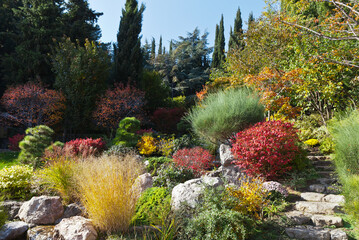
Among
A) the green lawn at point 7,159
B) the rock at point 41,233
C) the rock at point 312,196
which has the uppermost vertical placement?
the rock at point 312,196

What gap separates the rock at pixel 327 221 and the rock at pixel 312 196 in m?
0.64

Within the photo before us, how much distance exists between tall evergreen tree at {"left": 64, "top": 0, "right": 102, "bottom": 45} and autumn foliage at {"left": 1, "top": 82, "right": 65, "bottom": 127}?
16.0 feet

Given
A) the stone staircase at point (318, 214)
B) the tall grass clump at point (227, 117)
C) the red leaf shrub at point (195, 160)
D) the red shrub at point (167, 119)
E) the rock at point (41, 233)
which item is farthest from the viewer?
the red shrub at point (167, 119)

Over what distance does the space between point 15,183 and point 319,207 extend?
541 cm

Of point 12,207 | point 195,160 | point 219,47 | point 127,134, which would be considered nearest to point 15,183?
point 12,207

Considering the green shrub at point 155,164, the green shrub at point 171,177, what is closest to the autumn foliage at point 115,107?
the green shrub at point 155,164

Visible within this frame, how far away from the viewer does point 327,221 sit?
3.29 metres

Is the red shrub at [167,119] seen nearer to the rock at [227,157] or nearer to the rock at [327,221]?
the rock at [227,157]

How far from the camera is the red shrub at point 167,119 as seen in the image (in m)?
11.4

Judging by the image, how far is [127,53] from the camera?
1309 cm

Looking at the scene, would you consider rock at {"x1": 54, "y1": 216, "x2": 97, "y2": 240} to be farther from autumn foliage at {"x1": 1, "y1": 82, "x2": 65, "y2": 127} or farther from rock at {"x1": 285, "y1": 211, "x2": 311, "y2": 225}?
autumn foliage at {"x1": 1, "y1": 82, "x2": 65, "y2": 127}

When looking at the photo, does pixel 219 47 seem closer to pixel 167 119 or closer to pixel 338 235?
pixel 167 119

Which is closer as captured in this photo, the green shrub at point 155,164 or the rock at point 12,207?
the rock at point 12,207

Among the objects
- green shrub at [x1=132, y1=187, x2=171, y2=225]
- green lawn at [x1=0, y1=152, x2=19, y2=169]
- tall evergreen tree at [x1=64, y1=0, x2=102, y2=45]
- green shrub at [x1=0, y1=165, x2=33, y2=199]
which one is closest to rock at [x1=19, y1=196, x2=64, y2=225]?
green shrub at [x1=0, y1=165, x2=33, y2=199]
